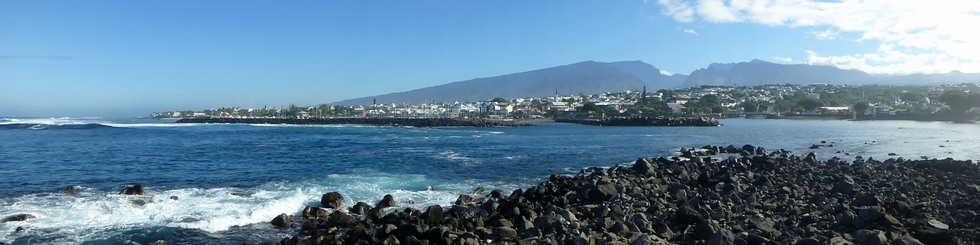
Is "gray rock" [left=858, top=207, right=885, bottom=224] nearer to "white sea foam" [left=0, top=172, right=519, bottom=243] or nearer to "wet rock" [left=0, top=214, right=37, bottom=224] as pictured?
"white sea foam" [left=0, top=172, right=519, bottom=243]

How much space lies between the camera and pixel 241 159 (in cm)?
2388

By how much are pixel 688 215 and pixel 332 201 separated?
736 centimetres

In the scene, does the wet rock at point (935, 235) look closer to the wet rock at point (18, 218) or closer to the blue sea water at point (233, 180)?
the blue sea water at point (233, 180)

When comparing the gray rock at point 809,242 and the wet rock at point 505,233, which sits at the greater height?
the gray rock at point 809,242

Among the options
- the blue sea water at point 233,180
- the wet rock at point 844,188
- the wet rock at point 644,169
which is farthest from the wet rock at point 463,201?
the wet rock at point 844,188

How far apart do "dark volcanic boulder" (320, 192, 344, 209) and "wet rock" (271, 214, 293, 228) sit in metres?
1.63

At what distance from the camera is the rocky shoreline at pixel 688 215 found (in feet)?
25.9

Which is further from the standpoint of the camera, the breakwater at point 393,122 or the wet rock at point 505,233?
the breakwater at point 393,122

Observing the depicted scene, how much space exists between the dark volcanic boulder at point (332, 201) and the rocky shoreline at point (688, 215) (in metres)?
0.03

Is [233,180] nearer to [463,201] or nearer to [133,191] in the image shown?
[133,191]

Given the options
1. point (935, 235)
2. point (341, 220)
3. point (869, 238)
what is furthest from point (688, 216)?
point (341, 220)

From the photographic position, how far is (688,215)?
8781 millimetres

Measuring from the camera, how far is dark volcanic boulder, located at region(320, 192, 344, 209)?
12617 millimetres

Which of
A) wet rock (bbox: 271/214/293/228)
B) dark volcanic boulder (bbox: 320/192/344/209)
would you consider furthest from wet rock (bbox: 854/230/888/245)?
dark volcanic boulder (bbox: 320/192/344/209)
